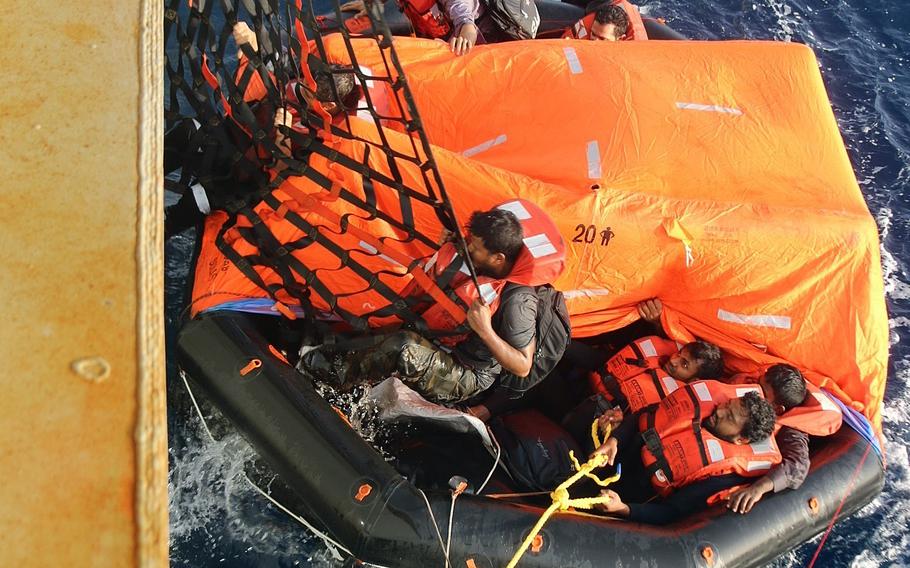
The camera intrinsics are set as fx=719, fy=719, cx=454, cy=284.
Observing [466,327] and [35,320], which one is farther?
[466,327]

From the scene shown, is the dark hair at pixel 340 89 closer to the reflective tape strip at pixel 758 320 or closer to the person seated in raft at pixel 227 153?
the person seated in raft at pixel 227 153

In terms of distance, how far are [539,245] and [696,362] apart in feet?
3.30

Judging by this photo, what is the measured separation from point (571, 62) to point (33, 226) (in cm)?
273

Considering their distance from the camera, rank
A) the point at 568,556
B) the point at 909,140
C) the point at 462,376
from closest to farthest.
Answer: the point at 568,556
the point at 462,376
the point at 909,140

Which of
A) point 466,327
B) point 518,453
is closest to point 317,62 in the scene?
point 466,327

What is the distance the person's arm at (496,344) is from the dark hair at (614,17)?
7.54ft

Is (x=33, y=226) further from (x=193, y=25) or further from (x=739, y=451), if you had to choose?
(x=739, y=451)

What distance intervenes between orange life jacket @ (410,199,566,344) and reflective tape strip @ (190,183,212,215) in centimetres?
92

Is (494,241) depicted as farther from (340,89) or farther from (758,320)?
(758,320)

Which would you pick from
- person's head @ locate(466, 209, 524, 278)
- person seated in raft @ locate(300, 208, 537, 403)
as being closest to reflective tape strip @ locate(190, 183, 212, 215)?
person seated in raft @ locate(300, 208, 537, 403)

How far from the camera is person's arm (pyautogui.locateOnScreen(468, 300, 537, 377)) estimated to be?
90.3 inches

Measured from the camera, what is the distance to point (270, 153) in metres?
2.67

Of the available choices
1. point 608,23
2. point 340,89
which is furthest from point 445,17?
point 340,89

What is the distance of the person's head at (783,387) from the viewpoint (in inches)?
107
